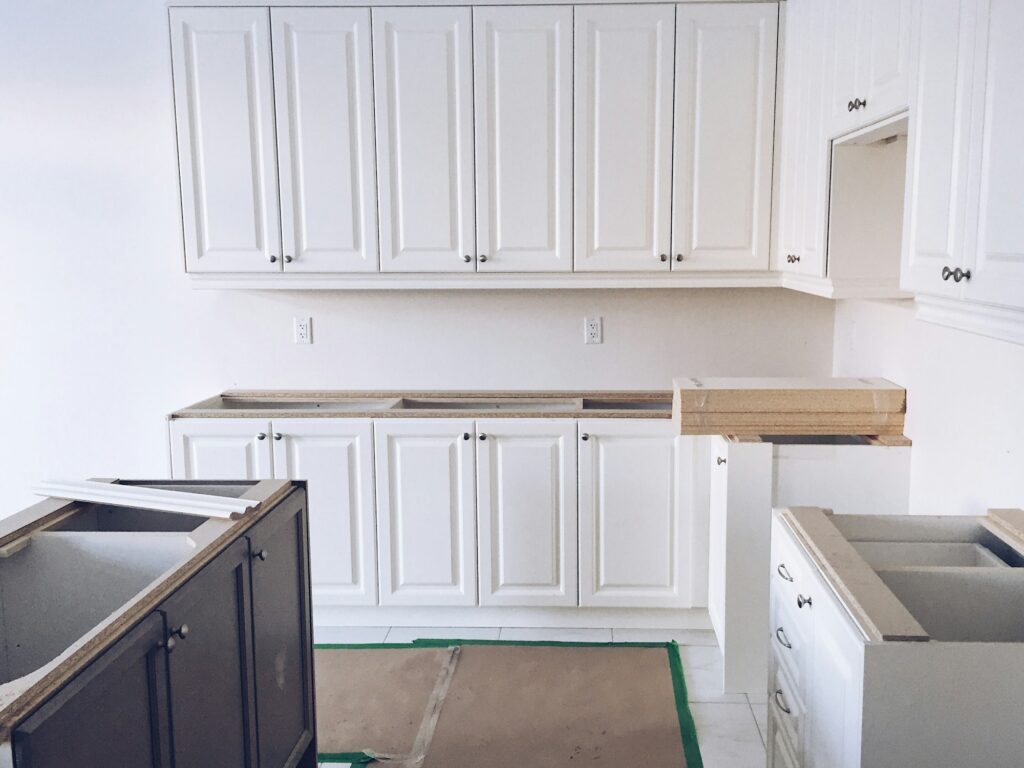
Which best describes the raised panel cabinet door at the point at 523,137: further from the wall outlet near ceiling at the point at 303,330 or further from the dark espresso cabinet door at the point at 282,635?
the dark espresso cabinet door at the point at 282,635

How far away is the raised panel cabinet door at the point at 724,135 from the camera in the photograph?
3.14 m

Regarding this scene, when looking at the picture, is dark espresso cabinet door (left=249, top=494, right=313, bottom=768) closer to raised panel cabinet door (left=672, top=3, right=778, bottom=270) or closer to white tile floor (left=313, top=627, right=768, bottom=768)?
white tile floor (left=313, top=627, right=768, bottom=768)

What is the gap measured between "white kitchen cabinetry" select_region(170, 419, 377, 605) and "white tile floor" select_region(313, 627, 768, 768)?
151 millimetres

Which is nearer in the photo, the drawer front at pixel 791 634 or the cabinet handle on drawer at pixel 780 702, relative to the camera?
the drawer front at pixel 791 634

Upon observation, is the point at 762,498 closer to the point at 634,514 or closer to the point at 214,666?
the point at 634,514

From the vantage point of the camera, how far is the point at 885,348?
3.02 meters

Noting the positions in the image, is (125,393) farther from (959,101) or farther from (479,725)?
(959,101)

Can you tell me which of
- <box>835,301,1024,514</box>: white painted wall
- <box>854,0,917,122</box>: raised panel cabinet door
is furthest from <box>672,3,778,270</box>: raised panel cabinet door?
<box>854,0,917,122</box>: raised panel cabinet door

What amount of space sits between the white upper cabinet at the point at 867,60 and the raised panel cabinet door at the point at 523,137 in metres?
0.95

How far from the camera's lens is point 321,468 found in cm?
330

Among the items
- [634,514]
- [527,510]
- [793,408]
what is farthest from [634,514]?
[793,408]

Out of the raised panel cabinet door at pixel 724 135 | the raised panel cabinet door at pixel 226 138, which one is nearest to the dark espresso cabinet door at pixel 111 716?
the raised panel cabinet door at pixel 226 138

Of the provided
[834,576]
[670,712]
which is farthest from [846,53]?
[670,712]

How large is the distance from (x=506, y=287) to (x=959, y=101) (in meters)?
1.89
